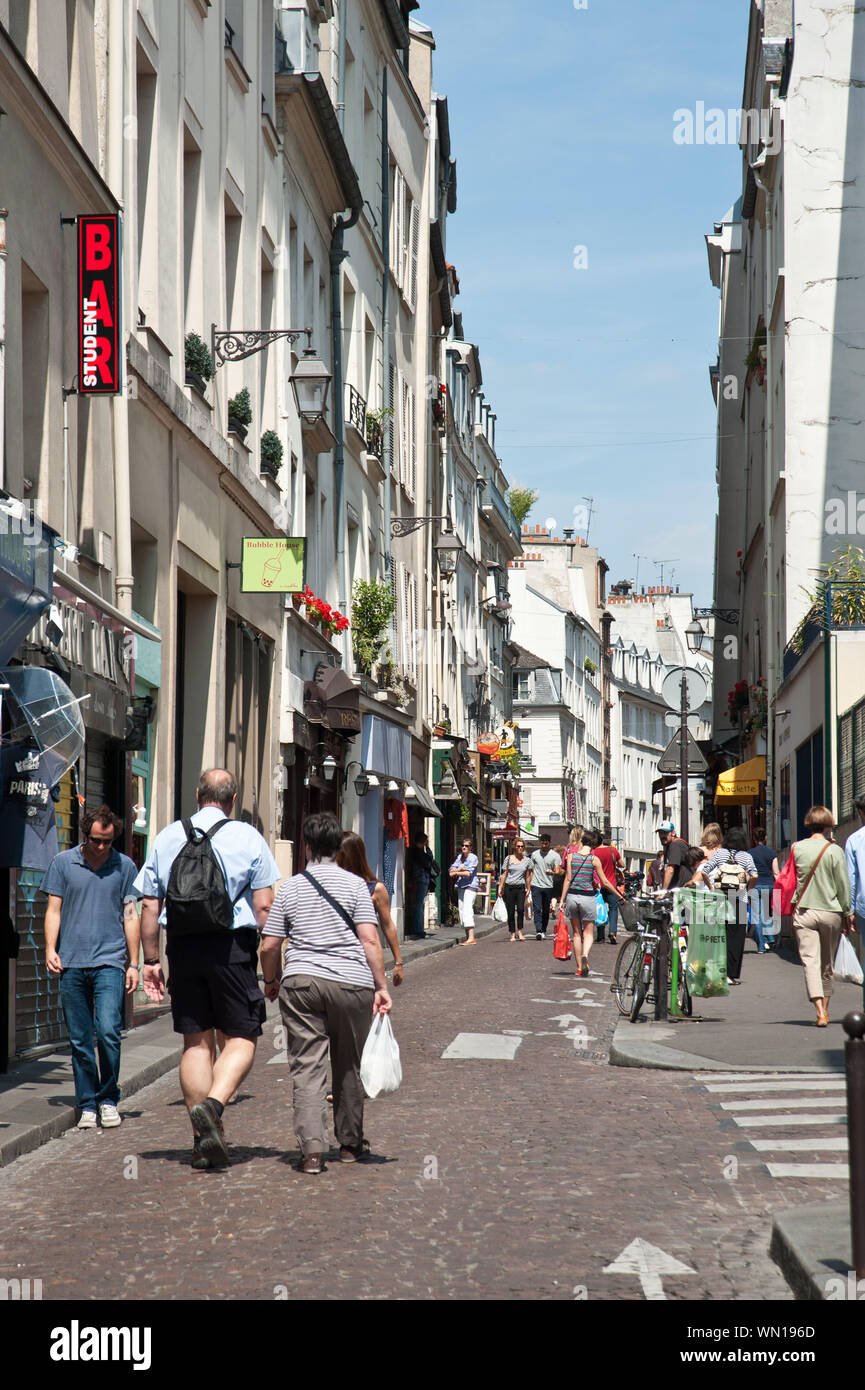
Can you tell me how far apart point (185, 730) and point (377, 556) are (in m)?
14.4

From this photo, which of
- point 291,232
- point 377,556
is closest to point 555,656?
point 377,556

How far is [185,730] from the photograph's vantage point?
64.2ft

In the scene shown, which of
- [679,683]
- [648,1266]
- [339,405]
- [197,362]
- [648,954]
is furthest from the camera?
[679,683]

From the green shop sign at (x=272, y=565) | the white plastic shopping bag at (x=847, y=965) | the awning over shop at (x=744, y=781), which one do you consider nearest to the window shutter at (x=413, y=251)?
the awning over shop at (x=744, y=781)

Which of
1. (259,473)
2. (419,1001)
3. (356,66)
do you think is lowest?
(419,1001)

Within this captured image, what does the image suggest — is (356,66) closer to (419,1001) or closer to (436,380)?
(436,380)

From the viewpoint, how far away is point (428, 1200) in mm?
7527

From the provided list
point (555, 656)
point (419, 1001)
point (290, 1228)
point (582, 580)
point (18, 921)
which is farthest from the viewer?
point (582, 580)

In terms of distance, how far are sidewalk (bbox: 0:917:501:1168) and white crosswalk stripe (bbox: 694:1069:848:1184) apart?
3655 millimetres

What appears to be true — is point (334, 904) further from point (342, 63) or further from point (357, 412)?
point (342, 63)

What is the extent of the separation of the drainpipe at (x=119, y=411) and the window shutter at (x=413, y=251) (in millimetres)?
23298

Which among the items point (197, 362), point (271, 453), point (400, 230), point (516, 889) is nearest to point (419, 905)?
point (516, 889)

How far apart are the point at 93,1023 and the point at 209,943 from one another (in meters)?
1.77

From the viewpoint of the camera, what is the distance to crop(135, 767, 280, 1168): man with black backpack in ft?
27.6
